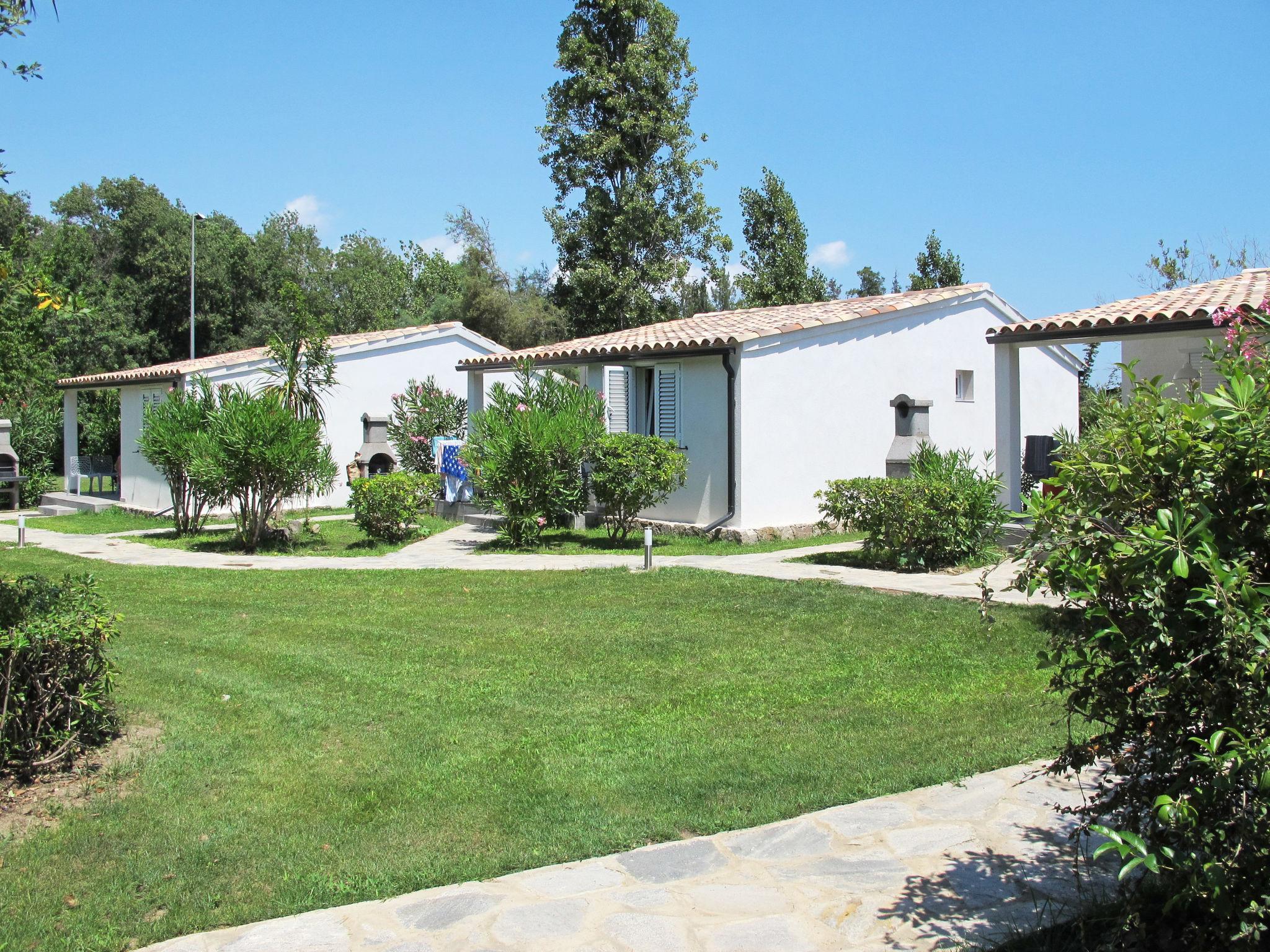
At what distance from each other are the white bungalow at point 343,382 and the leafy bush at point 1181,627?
19.6 meters

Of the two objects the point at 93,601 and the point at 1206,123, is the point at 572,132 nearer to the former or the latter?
the point at 1206,123

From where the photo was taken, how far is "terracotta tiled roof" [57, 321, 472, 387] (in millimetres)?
21281

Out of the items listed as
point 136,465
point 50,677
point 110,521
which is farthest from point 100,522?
point 50,677

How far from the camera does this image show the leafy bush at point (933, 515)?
A: 11.9 metres

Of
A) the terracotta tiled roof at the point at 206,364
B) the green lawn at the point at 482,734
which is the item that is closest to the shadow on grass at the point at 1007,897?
the green lawn at the point at 482,734

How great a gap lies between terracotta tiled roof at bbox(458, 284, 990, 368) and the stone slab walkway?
1086cm

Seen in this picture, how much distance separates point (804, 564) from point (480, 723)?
23.8 ft

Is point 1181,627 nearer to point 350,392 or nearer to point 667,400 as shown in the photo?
point 667,400

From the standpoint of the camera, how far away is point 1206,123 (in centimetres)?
2055

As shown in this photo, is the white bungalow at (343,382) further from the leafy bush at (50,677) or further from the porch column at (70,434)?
the leafy bush at (50,677)

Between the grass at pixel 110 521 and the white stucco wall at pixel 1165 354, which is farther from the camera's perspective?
the grass at pixel 110 521

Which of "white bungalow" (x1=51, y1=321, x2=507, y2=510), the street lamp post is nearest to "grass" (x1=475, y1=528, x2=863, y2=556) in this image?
"white bungalow" (x1=51, y1=321, x2=507, y2=510)

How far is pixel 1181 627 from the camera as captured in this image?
113 inches

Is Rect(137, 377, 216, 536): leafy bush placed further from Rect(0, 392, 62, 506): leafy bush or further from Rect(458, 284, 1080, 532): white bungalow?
Rect(0, 392, 62, 506): leafy bush
